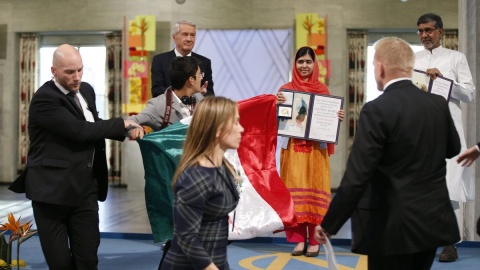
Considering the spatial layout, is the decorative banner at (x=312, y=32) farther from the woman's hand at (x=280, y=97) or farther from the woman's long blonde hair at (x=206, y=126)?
the woman's long blonde hair at (x=206, y=126)

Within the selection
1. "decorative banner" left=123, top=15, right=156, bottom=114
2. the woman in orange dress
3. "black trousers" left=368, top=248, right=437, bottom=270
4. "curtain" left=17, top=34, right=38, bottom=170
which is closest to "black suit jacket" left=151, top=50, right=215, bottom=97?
the woman in orange dress

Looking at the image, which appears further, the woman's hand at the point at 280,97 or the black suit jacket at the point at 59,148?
the woman's hand at the point at 280,97

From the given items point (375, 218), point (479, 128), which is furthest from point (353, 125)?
point (375, 218)

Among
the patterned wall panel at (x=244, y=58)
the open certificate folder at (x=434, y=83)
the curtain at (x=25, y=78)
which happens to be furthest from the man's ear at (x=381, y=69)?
the curtain at (x=25, y=78)

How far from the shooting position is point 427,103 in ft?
9.42

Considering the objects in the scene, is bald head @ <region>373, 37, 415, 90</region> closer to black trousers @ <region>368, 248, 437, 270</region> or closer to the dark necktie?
black trousers @ <region>368, 248, 437, 270</region>

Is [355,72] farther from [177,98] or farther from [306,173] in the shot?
[177,98]

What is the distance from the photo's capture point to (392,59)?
2.88 meters

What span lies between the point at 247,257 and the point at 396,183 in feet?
9.79

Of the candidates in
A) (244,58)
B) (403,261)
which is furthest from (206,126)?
(244,58)

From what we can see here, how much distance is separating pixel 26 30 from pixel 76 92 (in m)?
9.11

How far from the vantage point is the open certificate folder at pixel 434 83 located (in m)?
5.21

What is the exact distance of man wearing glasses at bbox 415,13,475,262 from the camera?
5391mm

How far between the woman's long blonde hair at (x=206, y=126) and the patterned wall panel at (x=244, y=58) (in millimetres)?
8943
